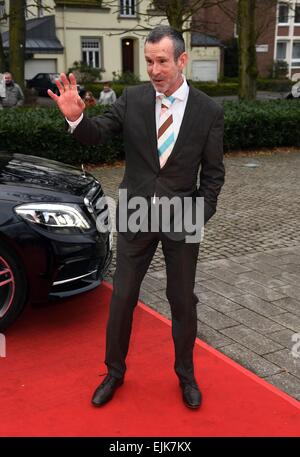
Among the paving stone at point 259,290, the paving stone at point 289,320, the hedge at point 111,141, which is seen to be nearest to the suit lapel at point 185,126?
the paving stone at point 289,320

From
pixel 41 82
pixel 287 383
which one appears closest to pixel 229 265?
pixel 287 383

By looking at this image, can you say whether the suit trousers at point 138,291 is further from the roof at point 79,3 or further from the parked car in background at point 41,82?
the roof at point 79,3

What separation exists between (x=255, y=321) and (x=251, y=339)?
1.01ft

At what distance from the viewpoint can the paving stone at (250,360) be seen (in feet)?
11.4

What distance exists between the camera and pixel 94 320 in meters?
4.11

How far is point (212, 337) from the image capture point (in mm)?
3902

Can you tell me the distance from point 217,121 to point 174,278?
2.80 ft

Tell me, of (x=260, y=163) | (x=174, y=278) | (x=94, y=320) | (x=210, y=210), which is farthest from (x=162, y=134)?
(x=260, y=163)

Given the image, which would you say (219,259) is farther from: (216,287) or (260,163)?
(260,163)

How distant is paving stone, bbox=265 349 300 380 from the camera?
138 inches

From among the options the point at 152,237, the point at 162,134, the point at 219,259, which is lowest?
the point at 219,259

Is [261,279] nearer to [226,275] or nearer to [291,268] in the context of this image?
[226,275]

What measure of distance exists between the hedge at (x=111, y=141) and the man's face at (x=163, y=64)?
23.2 ft

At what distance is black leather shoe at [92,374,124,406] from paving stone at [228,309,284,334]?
1.34 meters
